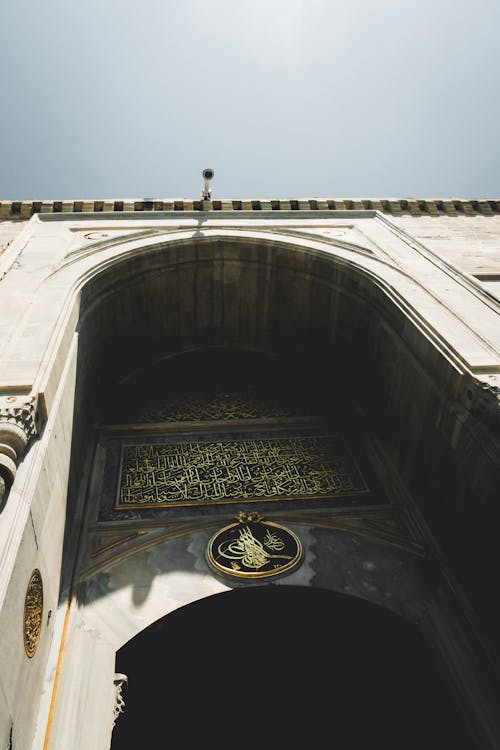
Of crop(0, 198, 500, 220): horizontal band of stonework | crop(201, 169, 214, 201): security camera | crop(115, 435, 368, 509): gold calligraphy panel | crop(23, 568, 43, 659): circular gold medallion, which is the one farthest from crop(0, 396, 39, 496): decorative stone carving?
crop(201, 169, 214, 201): security camera

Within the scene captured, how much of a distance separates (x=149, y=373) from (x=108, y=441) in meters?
1.30

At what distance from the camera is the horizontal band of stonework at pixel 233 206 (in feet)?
21.9

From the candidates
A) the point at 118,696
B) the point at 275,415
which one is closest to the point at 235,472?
the point at 275,415

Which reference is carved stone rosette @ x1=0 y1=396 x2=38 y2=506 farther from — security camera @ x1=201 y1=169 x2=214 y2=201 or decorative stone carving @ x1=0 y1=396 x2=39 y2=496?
security camera @ x1=201 y1=169 x2=214 y2=201

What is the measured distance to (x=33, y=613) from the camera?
279 cm

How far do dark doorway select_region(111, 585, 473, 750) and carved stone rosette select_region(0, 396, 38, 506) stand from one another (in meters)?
1.49

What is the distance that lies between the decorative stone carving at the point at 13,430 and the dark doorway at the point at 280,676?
1.49 m

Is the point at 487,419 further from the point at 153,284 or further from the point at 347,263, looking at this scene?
the point at 153,284

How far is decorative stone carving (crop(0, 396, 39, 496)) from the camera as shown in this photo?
8.71 feet

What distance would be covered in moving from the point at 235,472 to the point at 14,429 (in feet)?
7.92

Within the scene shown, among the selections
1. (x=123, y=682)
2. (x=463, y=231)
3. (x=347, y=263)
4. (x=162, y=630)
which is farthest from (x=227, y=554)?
(x=463, y=231)

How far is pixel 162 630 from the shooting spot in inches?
140

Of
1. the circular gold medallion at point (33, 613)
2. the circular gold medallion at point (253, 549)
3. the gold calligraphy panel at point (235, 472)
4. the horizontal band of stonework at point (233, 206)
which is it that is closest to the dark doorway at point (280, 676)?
the circular gold medallion at point (253, 549)

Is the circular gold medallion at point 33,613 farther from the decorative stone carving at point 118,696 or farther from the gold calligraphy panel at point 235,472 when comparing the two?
the gold calligraphy panel at point 235,472
